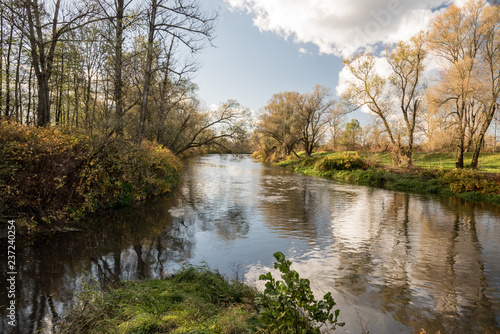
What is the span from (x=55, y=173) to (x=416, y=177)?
841 inches

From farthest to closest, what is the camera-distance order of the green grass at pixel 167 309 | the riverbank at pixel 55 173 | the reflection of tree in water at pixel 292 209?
the reflection of tree in water at pixel 292 209 < the riverbank at pixel 55 173 < the green grass at pixel 167 309

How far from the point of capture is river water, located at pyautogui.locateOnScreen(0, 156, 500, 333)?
14.3 ft

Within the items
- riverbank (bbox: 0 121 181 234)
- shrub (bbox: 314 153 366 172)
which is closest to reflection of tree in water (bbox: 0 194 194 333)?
riverbank (bbox: 0 121 181 234)

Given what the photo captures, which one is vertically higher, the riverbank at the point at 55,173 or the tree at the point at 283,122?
the tree at the point at 283,122

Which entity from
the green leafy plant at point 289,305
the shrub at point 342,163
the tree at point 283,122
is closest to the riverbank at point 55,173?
the green leafy plant at point 289,305

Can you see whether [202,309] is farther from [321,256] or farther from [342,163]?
[342,163]

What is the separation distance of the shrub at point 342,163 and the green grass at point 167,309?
936 inches

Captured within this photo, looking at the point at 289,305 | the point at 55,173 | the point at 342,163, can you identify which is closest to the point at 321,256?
the point at 289,305

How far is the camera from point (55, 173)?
770 centimetres

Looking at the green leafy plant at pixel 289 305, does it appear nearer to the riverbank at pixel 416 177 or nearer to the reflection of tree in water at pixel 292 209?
the reflection of tree in water at pixel 292 209

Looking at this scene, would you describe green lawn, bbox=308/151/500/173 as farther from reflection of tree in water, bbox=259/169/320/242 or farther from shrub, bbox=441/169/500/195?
reflection of tree in water, bbox=259/169/320/242

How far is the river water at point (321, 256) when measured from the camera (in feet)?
14.3

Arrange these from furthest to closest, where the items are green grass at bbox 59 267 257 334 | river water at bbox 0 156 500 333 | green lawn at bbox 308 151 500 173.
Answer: green lawn at bbox 308 151 500 173
river water at bbox 0 156 500 333
green grass at bbox 59 267 257 334

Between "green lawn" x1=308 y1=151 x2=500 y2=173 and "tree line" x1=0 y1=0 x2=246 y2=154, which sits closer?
"tree line" x1=0 y1=0 x2=246 y2=154
